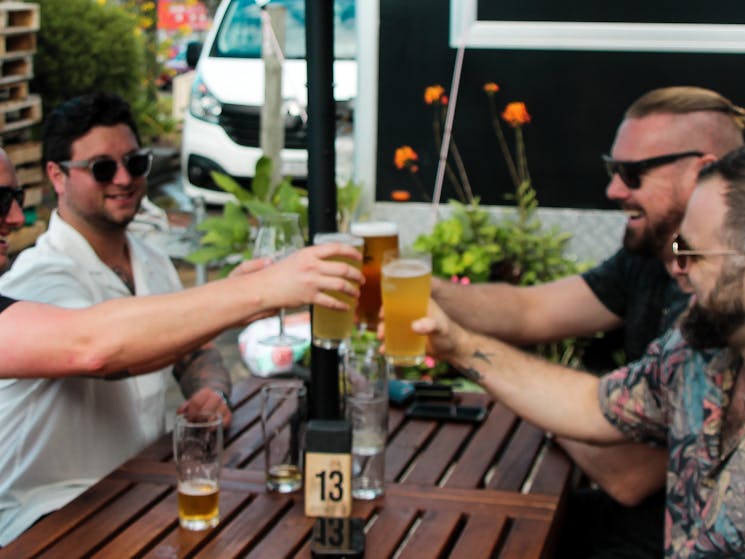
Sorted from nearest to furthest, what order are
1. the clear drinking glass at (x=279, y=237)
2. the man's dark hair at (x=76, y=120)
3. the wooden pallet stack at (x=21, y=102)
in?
1. the clear drinking glass at (x=279, y=237)
2. the man's dark hair at (x=76, y=120)
3. the wooden pallet stack at (x=21, y=102)

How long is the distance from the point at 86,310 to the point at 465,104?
4.03 meters

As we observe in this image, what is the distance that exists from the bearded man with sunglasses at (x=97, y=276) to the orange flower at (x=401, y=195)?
9.21ft

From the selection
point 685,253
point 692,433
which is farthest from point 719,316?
point 692,433

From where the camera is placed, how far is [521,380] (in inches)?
128

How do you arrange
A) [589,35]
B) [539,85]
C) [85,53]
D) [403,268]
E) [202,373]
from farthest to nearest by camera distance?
1. [85,53]
2. [539,85]
3. [589,35]
4. [202,373]
5. [403,268]

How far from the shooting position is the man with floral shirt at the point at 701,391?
2.62m

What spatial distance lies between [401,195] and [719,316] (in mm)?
4005

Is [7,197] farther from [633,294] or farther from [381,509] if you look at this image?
[633,294]

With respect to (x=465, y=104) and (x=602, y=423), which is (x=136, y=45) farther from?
(x=602, y=423)

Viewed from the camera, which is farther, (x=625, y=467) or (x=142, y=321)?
(x=625, y=467)

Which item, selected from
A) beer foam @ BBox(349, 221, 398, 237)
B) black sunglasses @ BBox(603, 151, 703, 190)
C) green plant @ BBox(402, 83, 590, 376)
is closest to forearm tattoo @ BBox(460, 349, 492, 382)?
beer foam @ BBox(349, 221, 398, 237)

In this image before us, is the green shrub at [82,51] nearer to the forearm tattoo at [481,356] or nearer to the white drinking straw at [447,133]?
the white drinking straw at [447,133]

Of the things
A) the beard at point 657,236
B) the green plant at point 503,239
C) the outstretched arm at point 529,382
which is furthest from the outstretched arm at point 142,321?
the green plant at point 503,239

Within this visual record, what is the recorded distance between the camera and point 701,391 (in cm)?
280
